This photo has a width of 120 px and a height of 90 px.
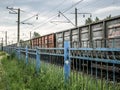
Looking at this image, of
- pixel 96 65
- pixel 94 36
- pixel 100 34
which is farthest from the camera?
pixel 94 36

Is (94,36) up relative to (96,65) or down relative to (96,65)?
up

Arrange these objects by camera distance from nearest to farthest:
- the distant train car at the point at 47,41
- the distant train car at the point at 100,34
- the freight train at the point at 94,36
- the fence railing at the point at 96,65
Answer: the fence railing at the point at 96,65 → the freight train at the point at 94,36 → the distant train car at the point at 100,34 → the distant train car at the point at 47,41

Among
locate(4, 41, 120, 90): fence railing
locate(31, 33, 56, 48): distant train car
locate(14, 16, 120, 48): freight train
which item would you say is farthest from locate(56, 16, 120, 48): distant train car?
locate(31, 33, 56, 48): distant train car

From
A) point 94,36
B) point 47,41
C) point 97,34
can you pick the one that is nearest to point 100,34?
point 97,34

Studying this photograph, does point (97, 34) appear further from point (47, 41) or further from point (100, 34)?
point (47, 41)

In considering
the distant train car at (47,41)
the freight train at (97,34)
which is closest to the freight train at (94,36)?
the freight train at (97,34)

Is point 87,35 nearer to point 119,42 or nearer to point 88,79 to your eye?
point 119,42

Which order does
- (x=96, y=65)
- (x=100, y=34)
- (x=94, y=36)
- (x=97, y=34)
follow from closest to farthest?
(x=96, y=65)
(x=100, y=34)
(x=97, y=34)
(x=94, y=36)

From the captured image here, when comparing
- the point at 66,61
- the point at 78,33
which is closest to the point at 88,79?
the point at 66,61

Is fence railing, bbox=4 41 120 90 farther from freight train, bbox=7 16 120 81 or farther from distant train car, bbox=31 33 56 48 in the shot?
distant train car, bbox=31 33 56 48

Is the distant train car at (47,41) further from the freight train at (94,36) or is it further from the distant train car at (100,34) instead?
the distant train car at (100,34)

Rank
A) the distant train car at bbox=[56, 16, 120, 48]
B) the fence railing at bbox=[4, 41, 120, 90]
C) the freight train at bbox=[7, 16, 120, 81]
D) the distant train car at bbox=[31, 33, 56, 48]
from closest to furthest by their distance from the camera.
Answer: the fence railing at bbox=[4, 41, 120, 90] → the freight train at bbox=[7, 16, 120, 81] → the distant train car at bbox=[56, 16, 120, 48] → the distant train car at bbox=[31, 33, 56, 48]

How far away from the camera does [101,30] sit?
11.4 m

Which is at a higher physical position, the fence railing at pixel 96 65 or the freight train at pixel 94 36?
the freight train at pixel 94 36
